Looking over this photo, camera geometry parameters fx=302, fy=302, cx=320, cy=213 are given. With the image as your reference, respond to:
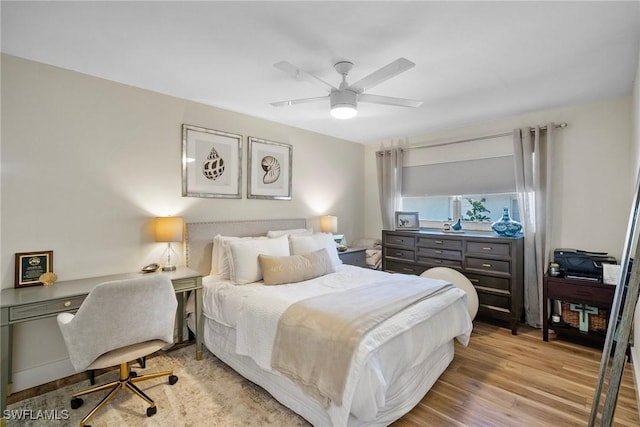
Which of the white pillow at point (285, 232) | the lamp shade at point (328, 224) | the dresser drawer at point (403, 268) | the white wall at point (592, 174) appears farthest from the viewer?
the lamp shade at point (328, 224)

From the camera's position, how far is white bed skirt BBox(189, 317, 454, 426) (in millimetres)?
1842

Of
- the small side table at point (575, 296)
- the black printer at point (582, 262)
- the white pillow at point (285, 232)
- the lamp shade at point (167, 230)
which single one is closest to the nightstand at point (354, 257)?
the white pillow at point (285, 232)

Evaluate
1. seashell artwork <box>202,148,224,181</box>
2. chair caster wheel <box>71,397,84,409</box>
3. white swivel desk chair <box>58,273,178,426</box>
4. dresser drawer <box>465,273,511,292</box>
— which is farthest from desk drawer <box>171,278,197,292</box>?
dresser drawer <box>465,273,511,292</box>

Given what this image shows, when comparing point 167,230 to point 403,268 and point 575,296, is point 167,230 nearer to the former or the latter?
point 403,268

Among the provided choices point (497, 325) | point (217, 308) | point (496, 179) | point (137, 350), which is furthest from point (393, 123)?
point (137, 350)

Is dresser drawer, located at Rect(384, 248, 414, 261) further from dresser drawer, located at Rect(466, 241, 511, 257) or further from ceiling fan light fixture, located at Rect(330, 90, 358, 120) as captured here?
ceiling fan light fixture, located at Rect(330, 90, 358, 120)

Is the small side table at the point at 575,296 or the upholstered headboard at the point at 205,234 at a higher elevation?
the upholstered headboard at the point at 205,234

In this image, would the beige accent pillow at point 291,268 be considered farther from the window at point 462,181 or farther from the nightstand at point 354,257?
the window at point 462,181

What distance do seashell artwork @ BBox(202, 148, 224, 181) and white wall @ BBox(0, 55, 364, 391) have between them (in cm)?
27

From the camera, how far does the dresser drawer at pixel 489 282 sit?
135 inches

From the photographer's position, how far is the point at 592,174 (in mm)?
3271

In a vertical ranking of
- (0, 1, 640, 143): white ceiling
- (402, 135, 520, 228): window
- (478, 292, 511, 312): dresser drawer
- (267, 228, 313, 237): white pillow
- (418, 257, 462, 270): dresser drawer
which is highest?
(0, 1, 640, 143): white ceiling

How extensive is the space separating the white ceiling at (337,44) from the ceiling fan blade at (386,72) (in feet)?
0.76

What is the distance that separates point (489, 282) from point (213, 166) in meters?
3.45
